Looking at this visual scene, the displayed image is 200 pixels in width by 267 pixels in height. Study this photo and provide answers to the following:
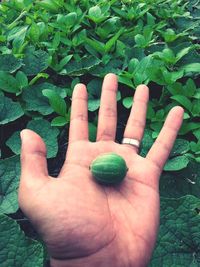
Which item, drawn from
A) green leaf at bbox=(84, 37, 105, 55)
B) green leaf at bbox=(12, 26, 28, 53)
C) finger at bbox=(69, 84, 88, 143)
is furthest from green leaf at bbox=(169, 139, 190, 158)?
green leaf at bbox=(12, 26, 28, 53)

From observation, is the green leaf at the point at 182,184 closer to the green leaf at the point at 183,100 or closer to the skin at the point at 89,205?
the skin at the point at 89,205

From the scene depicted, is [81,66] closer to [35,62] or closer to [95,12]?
[35,62]

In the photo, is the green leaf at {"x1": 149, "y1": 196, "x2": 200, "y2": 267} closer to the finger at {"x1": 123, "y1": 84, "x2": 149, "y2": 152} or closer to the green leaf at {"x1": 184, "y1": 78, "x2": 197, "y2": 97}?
the finger at {"x1": 123, "y1": 84, "x2": 149, "y2": 152}

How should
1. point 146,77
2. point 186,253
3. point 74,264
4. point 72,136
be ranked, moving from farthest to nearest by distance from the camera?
point 146,77
point 72,136
point 186,253
point 74,264

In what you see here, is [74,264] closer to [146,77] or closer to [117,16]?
[146,77]

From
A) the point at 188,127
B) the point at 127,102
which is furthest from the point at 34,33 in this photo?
the point at 188,127

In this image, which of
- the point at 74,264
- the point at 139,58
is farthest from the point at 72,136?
the point at 139,58
